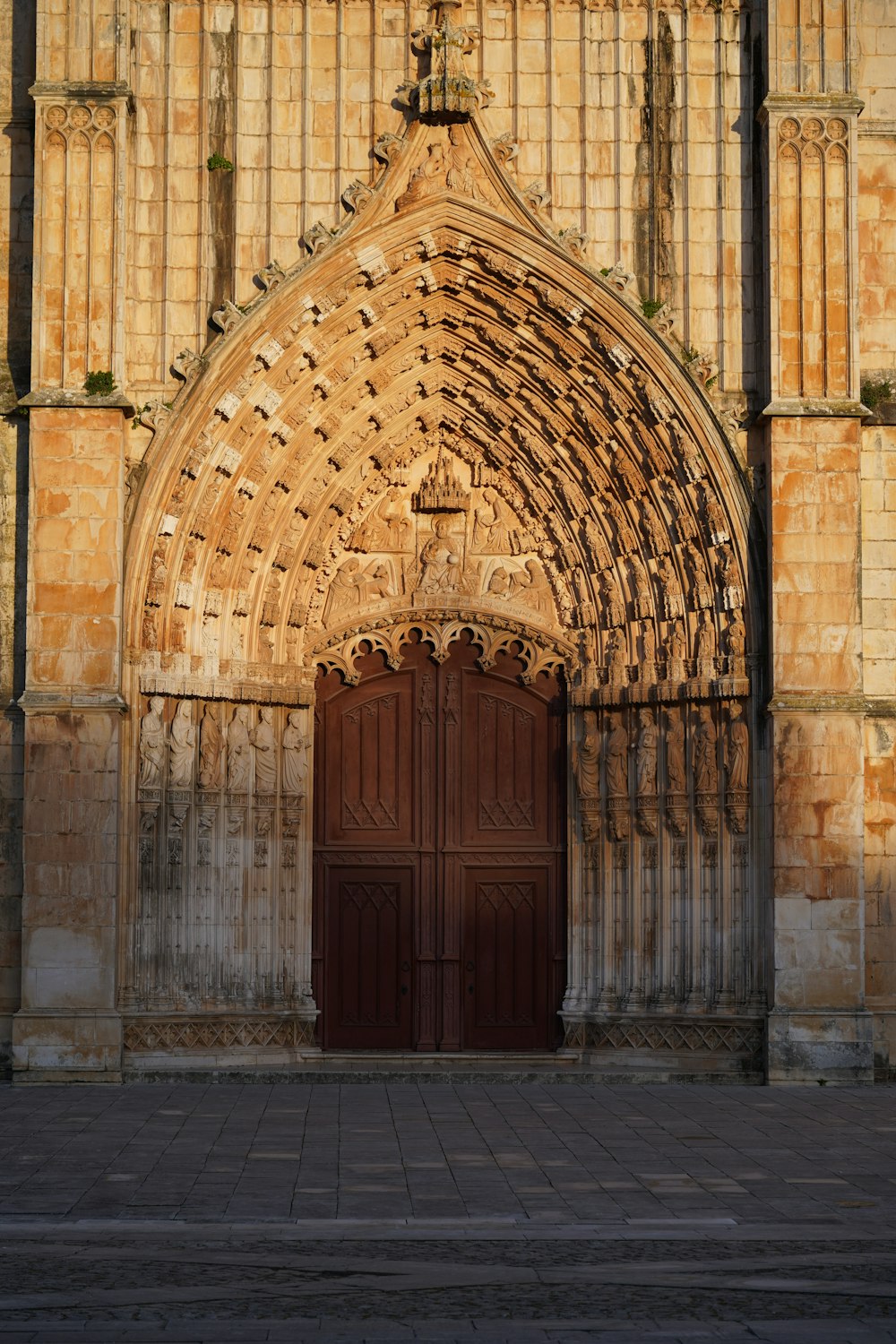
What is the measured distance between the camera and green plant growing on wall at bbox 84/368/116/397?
14703mm

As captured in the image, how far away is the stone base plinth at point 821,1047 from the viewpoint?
14.4m

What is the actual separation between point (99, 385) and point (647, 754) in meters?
5.18

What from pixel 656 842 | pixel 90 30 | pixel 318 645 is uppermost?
pixel 90 30

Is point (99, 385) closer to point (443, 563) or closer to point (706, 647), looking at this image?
point (443, 563)

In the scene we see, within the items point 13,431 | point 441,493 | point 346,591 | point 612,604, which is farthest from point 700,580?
point 13,431

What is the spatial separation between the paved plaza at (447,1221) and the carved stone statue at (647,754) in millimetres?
3062

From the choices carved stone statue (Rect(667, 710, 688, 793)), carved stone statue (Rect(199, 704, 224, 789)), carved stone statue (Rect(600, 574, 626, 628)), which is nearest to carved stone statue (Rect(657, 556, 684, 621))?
carved stone statue (Rect(600, 574, 626, 628))

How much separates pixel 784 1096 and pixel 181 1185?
5502 millimetres

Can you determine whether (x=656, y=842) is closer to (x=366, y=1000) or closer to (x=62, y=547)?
(x=366, y=1000)

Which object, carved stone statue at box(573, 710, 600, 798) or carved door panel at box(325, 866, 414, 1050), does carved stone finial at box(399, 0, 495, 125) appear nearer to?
carved stone statue at box(573, 710, 600, 798)

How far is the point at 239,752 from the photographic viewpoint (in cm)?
1572

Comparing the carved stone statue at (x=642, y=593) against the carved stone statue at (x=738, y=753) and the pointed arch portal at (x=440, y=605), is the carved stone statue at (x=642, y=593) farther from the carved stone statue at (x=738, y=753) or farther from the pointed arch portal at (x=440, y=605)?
the carved stone statue at (x=738, y=753)

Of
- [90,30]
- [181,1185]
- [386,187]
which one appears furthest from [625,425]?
[181,1185]

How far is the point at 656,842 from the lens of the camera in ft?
51.6
